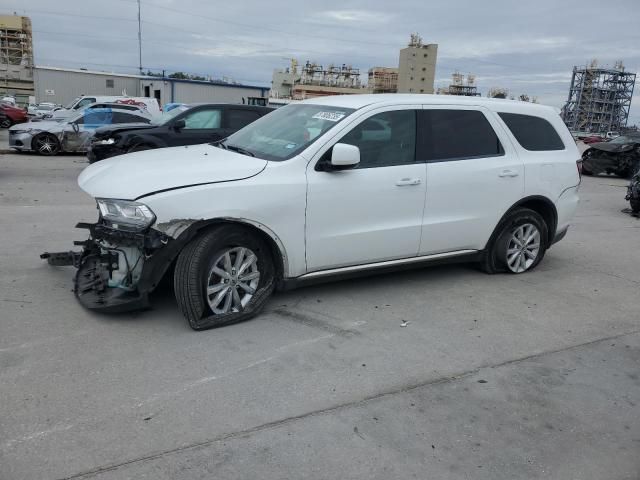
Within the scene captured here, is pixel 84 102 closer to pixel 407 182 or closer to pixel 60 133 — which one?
pixel 60 133

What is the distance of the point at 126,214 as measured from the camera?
4031 mm

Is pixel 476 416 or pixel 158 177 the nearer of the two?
pixel 476 416

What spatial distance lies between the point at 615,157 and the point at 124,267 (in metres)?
18.2

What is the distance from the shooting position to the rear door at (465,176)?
17.2ft

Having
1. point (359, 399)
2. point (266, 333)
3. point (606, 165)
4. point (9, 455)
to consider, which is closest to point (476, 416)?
point (359, 399)

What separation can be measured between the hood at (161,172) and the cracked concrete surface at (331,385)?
3.48ft

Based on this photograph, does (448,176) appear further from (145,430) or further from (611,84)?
(611,84)

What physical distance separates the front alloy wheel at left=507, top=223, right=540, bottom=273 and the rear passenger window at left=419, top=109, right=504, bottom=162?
3.16 ft

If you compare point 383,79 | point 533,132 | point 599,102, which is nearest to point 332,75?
point 383,79

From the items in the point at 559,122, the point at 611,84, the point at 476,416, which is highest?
the point at 611,84

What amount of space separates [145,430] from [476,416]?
6.28ft

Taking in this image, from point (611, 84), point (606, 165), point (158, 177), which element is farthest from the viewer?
point (611, 84)

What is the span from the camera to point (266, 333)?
170 inches

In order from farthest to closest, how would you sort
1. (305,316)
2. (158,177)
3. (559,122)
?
(559,122) < (305,316) < (158,177)
